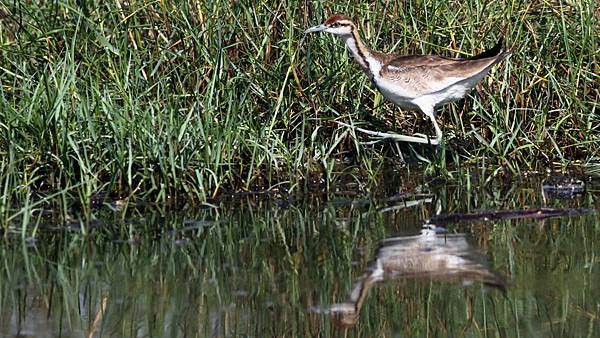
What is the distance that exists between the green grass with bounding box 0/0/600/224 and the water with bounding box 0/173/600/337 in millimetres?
463

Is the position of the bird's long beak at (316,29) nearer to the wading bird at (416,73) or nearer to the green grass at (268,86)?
the wading bird at (416,73)

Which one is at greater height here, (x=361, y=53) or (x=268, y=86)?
(x=361, y=53)

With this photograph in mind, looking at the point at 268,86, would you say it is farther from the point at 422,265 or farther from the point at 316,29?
the point at 422,265

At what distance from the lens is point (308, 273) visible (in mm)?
6137

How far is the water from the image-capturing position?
5414mm

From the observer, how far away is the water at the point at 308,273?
17.8 feet

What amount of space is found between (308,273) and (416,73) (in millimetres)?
2608

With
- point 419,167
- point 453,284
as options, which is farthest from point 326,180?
point 453,284

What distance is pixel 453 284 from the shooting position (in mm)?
5855

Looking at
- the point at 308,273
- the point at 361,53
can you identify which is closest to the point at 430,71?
the point at 361,53

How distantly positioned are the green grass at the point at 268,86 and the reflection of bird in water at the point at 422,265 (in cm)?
145

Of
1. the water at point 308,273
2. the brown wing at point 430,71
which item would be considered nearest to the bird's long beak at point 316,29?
the brown wing at point 430,71

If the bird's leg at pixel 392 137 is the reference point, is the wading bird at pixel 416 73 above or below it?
above

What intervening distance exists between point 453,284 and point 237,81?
324cm
